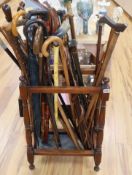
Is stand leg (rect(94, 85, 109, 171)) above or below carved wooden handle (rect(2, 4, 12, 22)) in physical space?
below

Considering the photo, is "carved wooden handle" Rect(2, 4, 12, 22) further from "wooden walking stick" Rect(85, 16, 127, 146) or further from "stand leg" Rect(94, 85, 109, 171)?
"stand leg" Rect(94, 85, 109, 171)

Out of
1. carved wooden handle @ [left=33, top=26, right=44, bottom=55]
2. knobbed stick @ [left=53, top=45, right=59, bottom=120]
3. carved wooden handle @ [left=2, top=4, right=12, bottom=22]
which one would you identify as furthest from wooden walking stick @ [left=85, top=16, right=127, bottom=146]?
carved wooden handle @ [left=2, top=4, right=12, bottom=22]

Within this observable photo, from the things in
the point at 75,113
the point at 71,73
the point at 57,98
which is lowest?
the point at 75,113

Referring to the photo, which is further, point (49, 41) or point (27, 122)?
point (27, 122)

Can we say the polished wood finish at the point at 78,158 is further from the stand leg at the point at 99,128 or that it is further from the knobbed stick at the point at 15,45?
the knobbed stick at the point at 15,45

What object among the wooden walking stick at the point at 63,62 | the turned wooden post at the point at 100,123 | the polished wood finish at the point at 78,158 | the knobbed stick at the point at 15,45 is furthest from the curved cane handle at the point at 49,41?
the polished wood finish at the point at 78,158

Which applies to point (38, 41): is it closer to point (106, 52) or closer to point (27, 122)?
point (106, 52)

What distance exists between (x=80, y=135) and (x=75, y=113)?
14 cm

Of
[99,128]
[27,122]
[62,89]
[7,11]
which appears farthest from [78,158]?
[7,11]

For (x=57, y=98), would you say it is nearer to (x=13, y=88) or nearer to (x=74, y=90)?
(x=74, y=90)

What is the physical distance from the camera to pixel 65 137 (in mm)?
1529

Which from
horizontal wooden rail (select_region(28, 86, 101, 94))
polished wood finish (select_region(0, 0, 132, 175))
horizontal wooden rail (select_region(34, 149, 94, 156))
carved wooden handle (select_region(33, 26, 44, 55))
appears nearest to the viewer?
carved wooden handle (select_region(33, 26, 44, 55))

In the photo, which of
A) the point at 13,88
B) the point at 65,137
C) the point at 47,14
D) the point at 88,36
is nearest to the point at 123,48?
the point at 88,36

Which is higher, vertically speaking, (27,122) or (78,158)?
(27,122)
